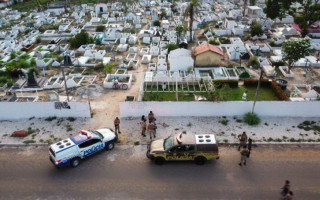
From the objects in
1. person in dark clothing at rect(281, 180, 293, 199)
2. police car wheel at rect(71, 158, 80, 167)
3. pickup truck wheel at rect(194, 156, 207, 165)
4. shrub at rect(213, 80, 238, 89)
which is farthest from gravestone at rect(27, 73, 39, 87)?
person in dark clothing at rect(281, 180, 293, 199)

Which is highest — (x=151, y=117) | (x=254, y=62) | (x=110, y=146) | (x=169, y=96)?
(x=254, y=62)

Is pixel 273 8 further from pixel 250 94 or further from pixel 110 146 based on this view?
pixel 110 146

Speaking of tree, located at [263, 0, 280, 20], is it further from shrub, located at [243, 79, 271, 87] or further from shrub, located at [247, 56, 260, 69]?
shrub, located at [243, 79, 271, 87]

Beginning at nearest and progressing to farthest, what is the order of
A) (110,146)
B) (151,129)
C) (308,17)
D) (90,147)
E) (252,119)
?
(90,147) < (110,146) < (151,129) < (252,119) < (308,17)

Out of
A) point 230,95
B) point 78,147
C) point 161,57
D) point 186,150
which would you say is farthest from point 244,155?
point 161,57

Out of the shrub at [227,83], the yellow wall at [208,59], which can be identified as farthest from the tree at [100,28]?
the shrub at [227,83]
